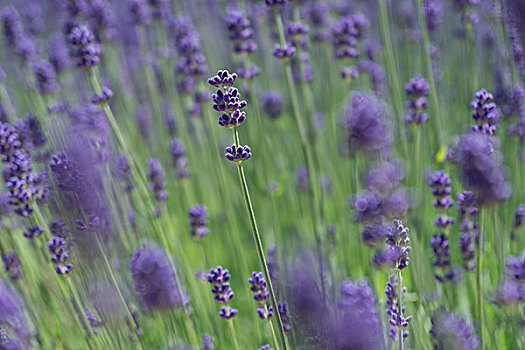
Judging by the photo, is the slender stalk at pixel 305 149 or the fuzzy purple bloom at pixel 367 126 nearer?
the fuzzy purple bloom at pixel 367 126

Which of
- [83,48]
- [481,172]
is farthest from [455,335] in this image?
[83,48]

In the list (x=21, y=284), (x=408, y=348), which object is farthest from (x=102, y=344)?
(x=408, y=348)

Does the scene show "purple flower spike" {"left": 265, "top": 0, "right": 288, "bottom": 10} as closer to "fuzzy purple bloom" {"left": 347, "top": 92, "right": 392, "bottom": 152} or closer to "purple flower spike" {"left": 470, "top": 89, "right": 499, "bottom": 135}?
"fuzzy purple bloom" {"left": 347, "top": 92, "right": 392, "bottom": 152}

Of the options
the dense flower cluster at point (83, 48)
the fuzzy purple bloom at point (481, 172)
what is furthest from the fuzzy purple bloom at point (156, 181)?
the fuzzy purple bloom at point (481, 172)

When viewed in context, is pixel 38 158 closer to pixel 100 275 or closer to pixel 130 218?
pixel 130 218

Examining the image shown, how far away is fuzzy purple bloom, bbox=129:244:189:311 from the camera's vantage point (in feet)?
7.20

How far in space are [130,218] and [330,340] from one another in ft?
6.36

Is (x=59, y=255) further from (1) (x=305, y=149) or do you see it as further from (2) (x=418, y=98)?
(2) (x=418, y=98)

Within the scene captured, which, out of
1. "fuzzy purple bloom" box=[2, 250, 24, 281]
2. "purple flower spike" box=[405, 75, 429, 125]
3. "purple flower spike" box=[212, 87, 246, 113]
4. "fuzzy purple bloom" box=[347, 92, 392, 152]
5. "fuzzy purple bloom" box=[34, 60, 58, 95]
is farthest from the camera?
"fuzzy purple bloom" box=[34, 60, 58, 95]

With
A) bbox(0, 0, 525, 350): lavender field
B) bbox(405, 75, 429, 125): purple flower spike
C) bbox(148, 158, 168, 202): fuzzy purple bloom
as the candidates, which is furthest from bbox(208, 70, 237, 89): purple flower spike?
bbox(148, 158, 168, 202): fuzzy purple bloom

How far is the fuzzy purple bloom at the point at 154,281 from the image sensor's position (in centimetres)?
220

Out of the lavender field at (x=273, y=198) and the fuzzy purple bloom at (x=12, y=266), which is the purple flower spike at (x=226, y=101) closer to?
the lavender field at (x=273, y=198)

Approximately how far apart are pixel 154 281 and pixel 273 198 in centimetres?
152

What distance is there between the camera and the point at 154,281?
2203 mm
